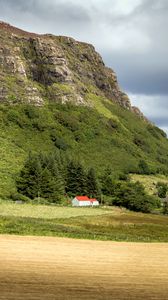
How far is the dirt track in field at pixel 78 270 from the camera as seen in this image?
21044 mm

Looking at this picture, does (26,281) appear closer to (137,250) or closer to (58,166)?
(137,250)

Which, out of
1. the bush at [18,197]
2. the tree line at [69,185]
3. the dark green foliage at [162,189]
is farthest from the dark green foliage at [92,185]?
the bush at [18,197]

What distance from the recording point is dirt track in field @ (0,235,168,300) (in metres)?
21.0

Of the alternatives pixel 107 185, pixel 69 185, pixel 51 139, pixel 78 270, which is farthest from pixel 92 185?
pixel 78 270

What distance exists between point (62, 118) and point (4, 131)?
35.4 m

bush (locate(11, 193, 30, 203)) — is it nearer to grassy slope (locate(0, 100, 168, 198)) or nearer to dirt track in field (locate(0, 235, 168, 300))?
grassy slope (locate(0, 100, 168, 198))

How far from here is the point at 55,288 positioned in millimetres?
21562

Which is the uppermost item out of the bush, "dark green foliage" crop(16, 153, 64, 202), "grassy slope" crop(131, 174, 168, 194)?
"grassy slope" crop(131, 174, 168, 194)

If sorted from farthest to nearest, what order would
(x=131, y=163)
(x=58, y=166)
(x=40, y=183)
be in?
(x=131, y=163)
(x=58, y=166)
(x=40, y=183)

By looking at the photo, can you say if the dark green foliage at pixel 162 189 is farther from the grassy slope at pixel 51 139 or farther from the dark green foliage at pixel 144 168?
the dark green foliage at pixel 144 168

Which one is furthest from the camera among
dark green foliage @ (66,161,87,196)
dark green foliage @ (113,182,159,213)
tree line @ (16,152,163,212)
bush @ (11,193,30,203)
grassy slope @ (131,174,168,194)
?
grassy slope @ (131,174,168,194)

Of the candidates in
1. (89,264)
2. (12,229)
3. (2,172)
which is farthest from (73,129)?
(89,264)

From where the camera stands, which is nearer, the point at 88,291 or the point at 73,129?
the point at 88,291

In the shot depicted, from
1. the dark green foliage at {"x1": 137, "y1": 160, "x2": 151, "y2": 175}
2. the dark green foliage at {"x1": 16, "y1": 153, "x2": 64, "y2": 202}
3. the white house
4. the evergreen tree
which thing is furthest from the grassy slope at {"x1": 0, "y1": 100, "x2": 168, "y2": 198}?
the white house
